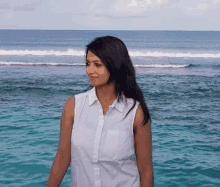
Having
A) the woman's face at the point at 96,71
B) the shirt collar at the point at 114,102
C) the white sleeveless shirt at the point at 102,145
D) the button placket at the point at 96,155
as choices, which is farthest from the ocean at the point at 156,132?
the button placket at the point at 96,155

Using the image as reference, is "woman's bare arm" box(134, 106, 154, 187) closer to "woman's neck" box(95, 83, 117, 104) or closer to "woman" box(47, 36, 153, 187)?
"woman" box(47, 36, 153, 187)

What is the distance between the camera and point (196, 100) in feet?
43.9

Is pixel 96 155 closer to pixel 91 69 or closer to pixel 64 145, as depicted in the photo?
pixel 64 145

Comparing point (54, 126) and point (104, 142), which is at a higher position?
point (104, 142)

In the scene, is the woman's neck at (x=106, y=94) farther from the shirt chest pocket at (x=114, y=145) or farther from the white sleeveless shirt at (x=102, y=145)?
the shirt chest pocket at (x=114, y=145)

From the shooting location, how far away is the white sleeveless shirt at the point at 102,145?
1678 millimetres

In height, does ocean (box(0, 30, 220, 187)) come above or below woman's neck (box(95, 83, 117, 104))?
below

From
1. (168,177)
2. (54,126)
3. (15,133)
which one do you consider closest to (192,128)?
(168,177)

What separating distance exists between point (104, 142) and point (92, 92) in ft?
1.07

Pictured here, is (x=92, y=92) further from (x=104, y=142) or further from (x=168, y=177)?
(x=168, y=177)

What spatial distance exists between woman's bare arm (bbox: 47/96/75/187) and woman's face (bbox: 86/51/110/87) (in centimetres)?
19

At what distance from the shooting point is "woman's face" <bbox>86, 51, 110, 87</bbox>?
1713 mm

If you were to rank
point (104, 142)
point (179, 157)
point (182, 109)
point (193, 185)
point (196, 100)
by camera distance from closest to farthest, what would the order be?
point (104, 142) < point (193, 185) < point (179, 157) < point (182, 109) < point (196, 100)

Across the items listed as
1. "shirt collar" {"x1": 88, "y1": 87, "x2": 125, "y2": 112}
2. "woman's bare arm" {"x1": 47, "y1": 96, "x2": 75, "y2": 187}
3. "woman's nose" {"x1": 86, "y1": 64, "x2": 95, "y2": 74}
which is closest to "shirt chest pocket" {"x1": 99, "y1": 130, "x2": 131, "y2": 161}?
"shirt collar" {"x1": 88, "y1": 87, "x2": 125, "y2": 112}
